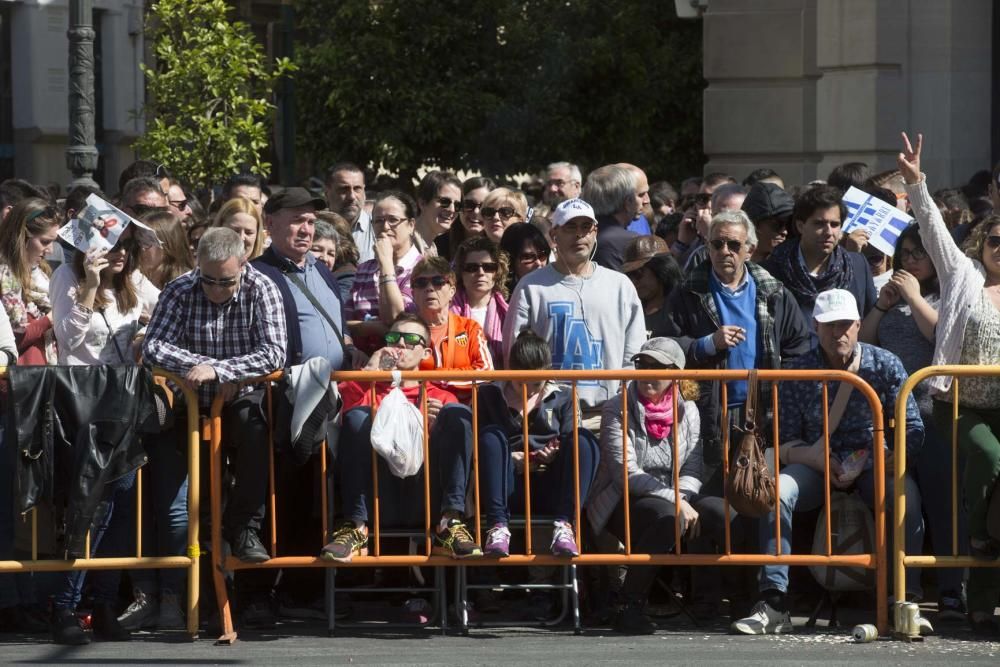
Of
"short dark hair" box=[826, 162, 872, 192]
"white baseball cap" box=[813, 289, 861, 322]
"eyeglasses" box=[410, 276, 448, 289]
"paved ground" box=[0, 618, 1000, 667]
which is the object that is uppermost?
"short dark hair" box=[826, 162, 872, 192]

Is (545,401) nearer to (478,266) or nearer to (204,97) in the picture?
(478,266)

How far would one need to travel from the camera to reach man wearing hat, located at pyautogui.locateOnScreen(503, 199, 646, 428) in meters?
9.50

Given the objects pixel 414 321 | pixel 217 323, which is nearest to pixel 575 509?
pixel 414 321

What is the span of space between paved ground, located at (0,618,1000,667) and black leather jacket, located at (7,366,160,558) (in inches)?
21.4

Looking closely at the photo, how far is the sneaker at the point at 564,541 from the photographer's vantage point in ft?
28.1

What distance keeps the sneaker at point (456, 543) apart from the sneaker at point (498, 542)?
48 millimetres

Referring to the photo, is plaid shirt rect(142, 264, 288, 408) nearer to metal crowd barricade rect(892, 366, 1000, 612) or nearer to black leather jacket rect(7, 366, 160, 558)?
black leather jacket rect(7, 366, 160, 558)

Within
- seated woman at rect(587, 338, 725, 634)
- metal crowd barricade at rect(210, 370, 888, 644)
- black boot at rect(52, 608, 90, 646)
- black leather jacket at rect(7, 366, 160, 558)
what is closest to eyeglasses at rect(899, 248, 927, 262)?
metal crowd barricade at rect(210, 370, 888, 644)

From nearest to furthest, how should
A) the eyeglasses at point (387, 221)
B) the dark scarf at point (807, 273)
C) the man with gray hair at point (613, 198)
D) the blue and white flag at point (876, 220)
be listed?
the dark scarf at point (807, 273)
the blue and white flag at point (876, 220)
the eyeglasses at point (387, 221)
the man with gray hair at point (613, 198)

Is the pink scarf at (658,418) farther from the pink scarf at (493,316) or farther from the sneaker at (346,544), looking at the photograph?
the sneaker at (346,544)

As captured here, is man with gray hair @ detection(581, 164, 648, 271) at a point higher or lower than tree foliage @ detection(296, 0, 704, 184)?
lower

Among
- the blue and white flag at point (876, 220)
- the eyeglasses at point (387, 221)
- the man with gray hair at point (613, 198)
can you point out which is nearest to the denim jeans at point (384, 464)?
the eyeglasses at point (387, 221)

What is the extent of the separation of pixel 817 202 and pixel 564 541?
266 cm

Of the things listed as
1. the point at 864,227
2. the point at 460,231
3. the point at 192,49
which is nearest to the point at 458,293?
the point at 460,231
